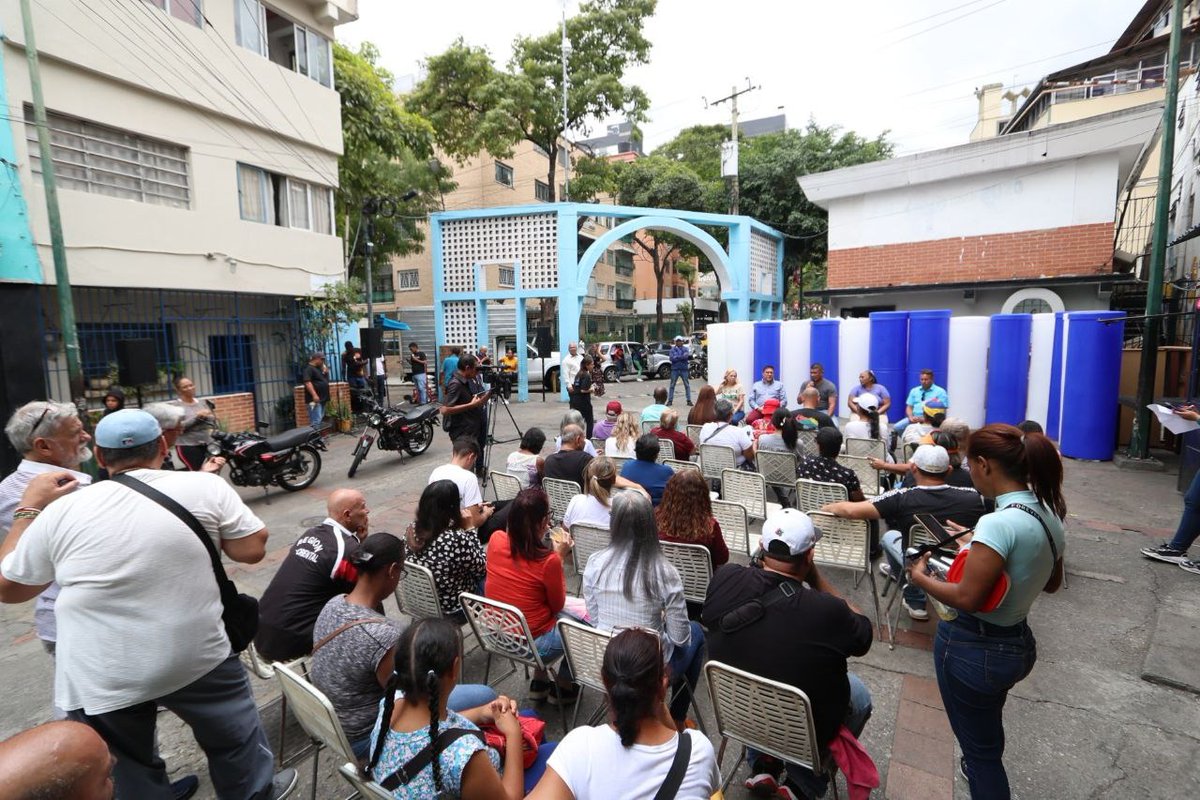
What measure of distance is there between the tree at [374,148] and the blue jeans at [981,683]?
47.4 feet

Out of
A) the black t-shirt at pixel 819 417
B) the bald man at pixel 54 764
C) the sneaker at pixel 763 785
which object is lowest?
the sneaker at pixel 763 785

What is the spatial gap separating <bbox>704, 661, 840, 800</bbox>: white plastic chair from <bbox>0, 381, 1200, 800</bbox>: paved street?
54 cm

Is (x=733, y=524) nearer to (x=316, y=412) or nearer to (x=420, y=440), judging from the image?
(x=420, y=440)

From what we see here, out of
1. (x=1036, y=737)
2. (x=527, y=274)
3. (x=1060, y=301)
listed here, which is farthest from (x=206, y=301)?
(x=1060, y=301)

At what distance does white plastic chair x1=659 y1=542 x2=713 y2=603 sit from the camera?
11.0ft

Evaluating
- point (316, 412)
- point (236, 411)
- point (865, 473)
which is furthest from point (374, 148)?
point (865, 473)

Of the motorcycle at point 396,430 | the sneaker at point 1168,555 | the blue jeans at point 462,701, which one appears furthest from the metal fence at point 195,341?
the sneaker at point 1168,555

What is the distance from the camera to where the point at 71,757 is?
46.6 inches

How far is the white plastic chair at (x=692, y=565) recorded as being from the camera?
336 cm

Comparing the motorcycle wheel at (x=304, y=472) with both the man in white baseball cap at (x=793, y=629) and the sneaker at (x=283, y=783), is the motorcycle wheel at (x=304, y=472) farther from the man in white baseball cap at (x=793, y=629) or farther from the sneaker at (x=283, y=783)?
the man in white baseball cap at (x=793, y=629)

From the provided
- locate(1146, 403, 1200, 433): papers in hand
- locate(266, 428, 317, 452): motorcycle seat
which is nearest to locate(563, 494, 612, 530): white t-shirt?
locate(266, 428, 317, 452): motorcycle seat

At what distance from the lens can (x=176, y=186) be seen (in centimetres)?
948

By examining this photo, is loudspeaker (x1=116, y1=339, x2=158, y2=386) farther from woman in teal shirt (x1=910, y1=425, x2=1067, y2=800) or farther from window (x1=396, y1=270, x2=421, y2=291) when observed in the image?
window (x1=396, y1=270, x2=421, y2=291)

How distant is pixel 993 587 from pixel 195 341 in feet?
39.2
